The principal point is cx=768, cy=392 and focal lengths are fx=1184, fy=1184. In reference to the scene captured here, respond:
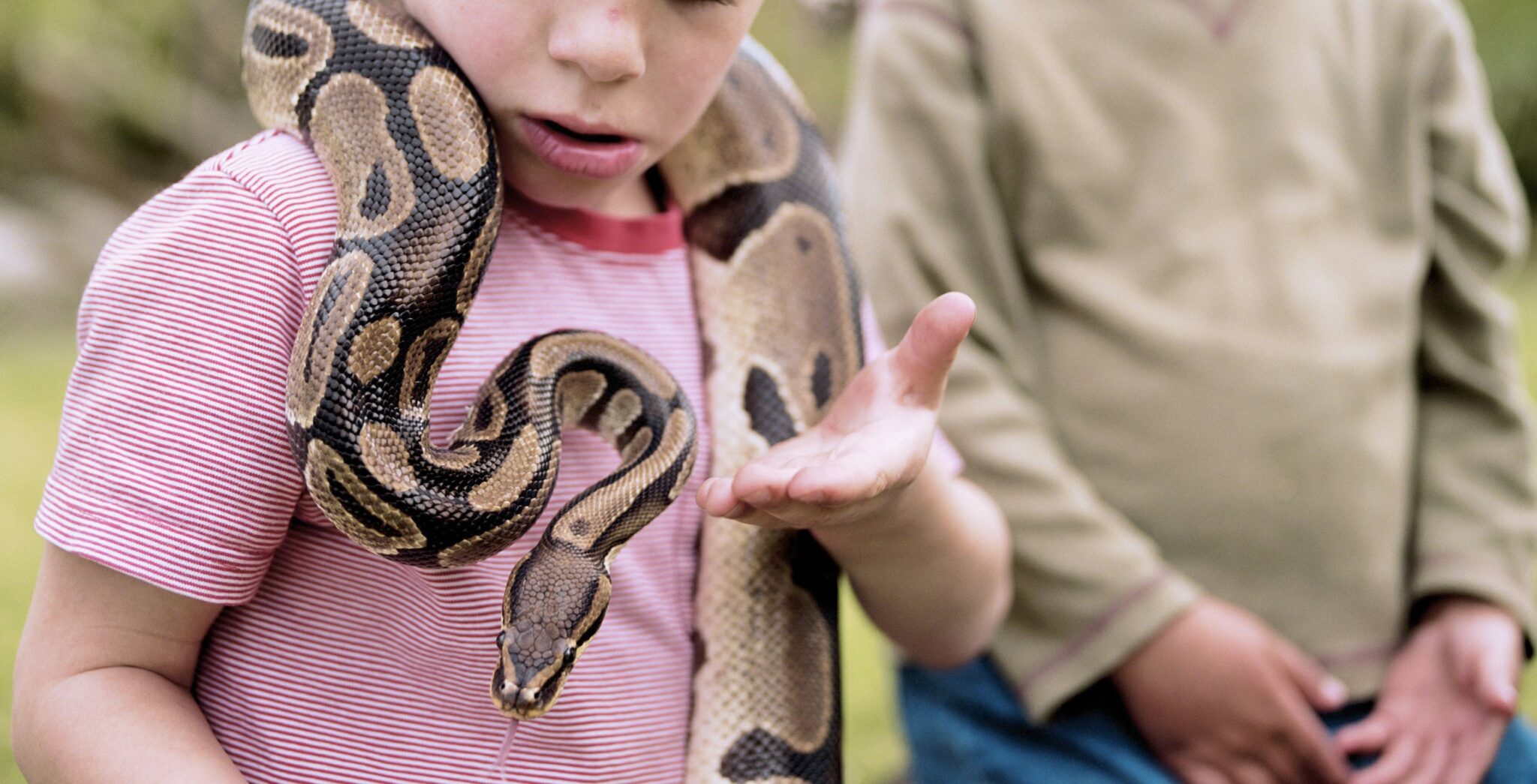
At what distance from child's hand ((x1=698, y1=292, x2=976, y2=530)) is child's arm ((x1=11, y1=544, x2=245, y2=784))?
58 cm

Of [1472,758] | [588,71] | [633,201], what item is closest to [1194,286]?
[1472,758]

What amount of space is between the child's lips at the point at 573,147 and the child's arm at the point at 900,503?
0.36 m

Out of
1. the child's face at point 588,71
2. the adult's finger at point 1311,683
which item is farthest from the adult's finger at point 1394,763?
the child's face at point 588,71

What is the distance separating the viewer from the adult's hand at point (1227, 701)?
2139 mm

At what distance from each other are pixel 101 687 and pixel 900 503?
90 centimetres

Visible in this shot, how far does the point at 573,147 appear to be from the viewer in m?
1.27

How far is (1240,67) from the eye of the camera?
2.40m

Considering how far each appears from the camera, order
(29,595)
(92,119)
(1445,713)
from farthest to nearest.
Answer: (92,119)
(29,595)
(1445,713)

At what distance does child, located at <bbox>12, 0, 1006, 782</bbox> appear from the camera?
118 cm

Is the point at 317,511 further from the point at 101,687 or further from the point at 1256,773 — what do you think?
the point at 1256,773

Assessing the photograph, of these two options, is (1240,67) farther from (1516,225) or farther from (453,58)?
(453,58)

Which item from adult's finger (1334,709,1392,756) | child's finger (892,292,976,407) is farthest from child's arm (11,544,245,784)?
adult's finger (1334,709,1392,756)

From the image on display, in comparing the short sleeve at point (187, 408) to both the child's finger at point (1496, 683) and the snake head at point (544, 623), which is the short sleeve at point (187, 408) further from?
the child's finger at point (1496, 683)

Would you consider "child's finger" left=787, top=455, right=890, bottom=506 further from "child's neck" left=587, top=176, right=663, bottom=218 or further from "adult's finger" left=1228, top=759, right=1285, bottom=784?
"adult's finger" left=1228, top=759, right=1285, bottom=784
